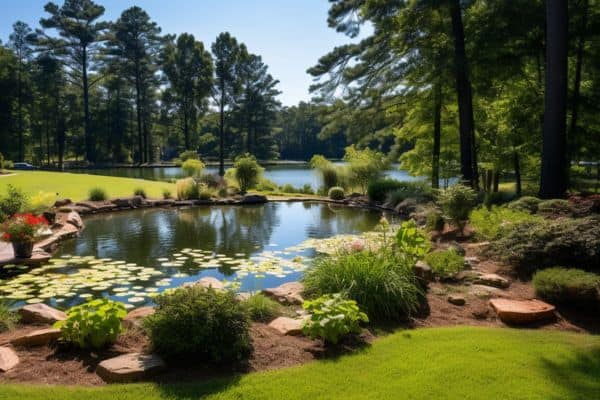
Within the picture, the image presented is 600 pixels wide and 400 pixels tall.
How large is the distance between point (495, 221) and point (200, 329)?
16.9ft

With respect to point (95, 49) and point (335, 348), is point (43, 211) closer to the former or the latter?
point (335, 348)

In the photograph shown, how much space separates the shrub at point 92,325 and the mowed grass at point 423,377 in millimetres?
490

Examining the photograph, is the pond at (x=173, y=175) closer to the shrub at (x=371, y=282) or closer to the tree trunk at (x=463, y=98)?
the tree trunk at (x=463, y=98)

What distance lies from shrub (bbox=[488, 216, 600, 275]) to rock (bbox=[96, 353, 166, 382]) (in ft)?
12.8

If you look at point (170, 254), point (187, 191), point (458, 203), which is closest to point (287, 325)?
point (170, 254)

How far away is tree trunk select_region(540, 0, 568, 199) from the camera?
26.0 feet

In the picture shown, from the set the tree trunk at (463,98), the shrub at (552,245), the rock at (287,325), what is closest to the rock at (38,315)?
the rock at (287,325)

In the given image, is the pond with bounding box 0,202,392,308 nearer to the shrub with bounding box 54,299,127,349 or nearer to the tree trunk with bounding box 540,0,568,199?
the shrub with bounding box 54,299,127,349

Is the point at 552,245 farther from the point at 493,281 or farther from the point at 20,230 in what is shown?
the point at 20,230

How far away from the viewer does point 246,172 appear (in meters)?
17.0

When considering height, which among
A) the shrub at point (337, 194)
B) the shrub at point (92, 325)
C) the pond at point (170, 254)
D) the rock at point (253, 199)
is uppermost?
the shrub at point (337, 194)

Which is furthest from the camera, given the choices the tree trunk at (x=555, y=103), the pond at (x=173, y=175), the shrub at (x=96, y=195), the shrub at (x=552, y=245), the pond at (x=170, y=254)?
the pond at (x=173, y=175)

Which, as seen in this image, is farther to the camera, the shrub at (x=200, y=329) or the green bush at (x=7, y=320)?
the green bush at (x=7, y=320)

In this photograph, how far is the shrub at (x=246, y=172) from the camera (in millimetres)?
16953
